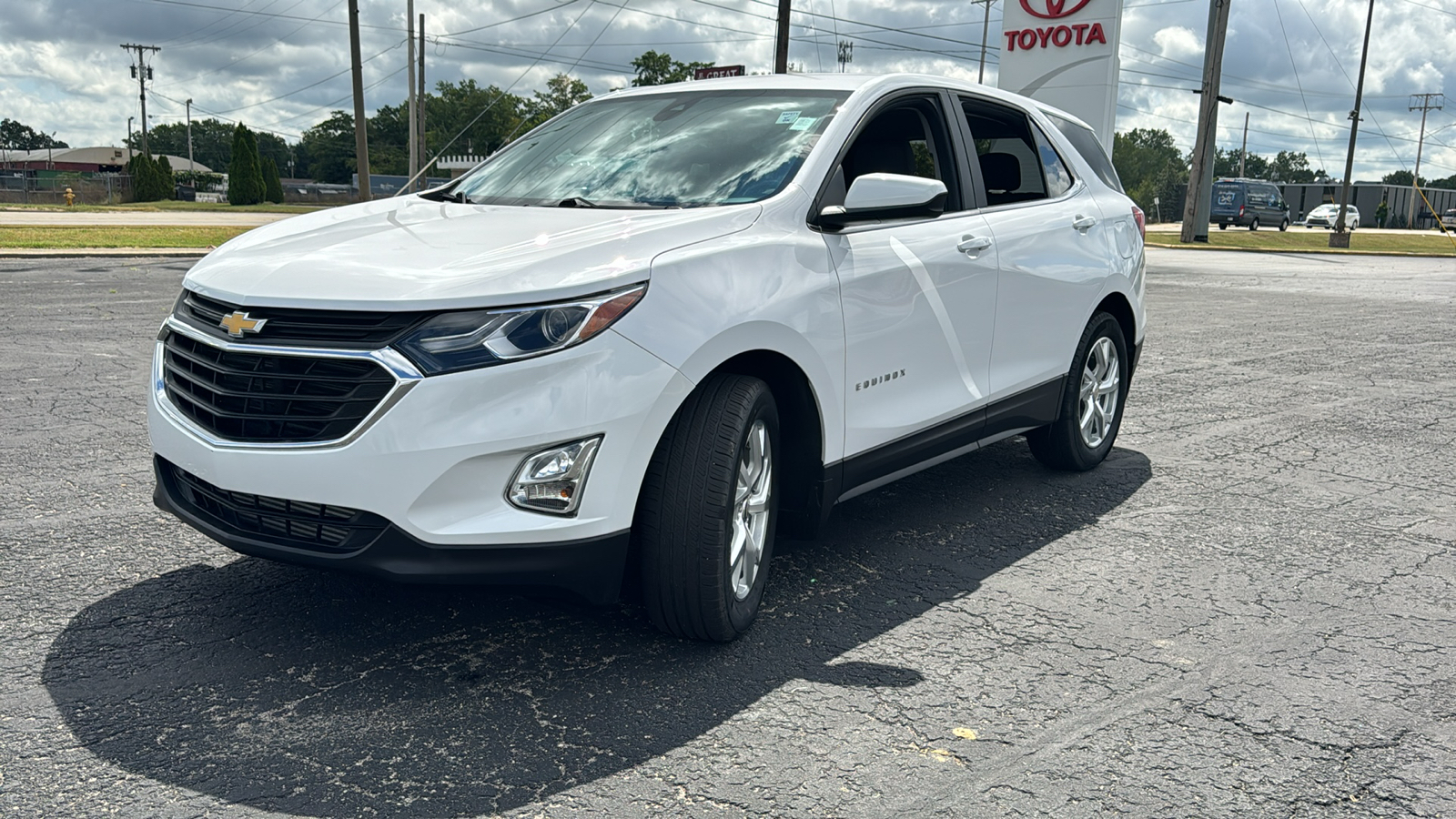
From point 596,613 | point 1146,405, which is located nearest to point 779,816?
point 596,613

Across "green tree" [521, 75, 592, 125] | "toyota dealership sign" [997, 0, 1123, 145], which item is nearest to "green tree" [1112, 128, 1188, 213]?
"green tree" [521, 75, 592, 125]

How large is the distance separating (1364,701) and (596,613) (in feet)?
7.47

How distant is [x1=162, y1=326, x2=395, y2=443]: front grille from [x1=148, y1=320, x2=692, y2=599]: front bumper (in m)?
0.06

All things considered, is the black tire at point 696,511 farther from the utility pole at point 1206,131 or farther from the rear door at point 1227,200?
the rear door at point 1227,200

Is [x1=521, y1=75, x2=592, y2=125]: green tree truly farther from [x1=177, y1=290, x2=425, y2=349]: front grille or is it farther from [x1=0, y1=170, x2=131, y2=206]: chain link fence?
[x1=177, y1=290, x2=425, y2=349]: front grille

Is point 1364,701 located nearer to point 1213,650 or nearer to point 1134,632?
point 1213,650

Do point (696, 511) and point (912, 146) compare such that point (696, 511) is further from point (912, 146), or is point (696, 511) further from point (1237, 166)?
point (1237, 166)

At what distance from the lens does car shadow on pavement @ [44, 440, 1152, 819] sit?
2871mm

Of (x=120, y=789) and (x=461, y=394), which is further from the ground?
(x=461, y=394)

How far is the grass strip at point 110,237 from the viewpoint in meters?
20.2

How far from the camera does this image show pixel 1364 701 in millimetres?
3408

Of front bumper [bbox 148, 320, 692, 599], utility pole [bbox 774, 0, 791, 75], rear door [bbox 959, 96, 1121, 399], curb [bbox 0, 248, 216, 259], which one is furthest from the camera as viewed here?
utility pole [bbox 774, 0, 791, 75]

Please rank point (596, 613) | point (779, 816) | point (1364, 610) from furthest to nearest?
point (1364, 610)
point (596, 613)
point (779, 816)

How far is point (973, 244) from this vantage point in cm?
473
